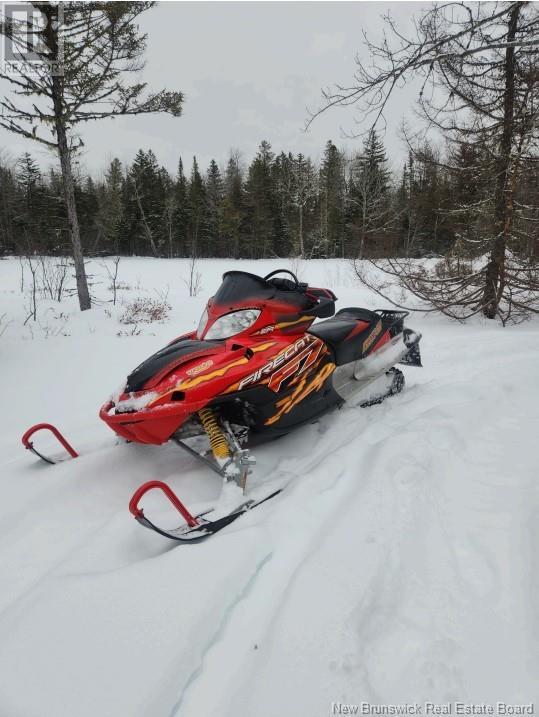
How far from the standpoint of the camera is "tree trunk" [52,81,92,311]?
7.45 metres

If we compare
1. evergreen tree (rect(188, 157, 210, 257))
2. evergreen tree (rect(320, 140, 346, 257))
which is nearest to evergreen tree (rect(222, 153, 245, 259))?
evergreen tree (rect(188, 157, 210, 257))

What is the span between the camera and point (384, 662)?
123 cm

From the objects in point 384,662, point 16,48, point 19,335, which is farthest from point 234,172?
point 384,662

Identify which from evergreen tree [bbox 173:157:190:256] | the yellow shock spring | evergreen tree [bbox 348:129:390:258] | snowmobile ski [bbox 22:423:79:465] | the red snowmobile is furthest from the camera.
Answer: evergreen tree [bbox 173:157:190:256]

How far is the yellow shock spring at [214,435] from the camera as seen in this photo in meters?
2.14

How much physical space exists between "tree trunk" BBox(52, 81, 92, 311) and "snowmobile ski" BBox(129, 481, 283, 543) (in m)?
7.38

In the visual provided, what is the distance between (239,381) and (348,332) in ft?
4.40

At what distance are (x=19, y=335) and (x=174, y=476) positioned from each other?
5.22m

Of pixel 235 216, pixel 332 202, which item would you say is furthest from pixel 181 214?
pixel 332 202

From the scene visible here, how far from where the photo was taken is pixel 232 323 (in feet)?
8.10

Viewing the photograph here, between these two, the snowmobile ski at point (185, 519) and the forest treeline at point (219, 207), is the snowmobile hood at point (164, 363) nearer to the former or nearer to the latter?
the snowmobile ski at point (185, 519)

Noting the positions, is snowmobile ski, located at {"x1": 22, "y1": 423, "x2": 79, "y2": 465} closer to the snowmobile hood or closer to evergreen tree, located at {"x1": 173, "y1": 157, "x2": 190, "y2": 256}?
the snowmobile hood

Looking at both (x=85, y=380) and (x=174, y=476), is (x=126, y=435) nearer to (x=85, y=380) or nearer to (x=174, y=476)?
(x=174, y=476)

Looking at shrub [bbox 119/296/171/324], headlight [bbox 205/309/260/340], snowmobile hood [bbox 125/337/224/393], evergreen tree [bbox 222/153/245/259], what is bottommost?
shrub [bbox 119/296/171/324]
